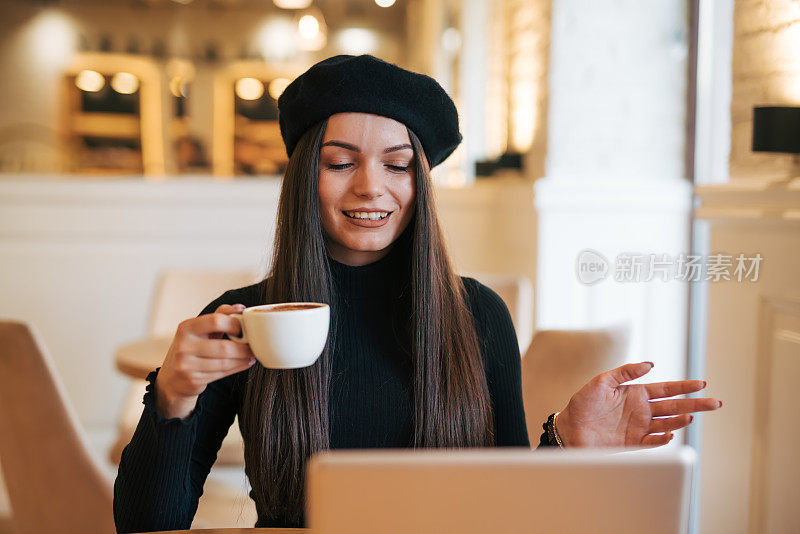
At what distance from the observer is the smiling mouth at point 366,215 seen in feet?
3.93

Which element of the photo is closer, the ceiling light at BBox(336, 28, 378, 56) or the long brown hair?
the long brown hair

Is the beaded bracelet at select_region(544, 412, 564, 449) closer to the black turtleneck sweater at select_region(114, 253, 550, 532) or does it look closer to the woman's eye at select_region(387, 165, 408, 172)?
the black turtleneck sweater at select_region(114, 253, 550, 532)

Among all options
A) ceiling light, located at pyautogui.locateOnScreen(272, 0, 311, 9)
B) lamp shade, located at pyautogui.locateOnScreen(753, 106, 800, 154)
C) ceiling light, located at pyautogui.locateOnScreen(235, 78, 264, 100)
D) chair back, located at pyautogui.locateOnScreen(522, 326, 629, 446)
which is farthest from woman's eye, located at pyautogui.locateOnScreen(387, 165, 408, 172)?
ceiling light, located at pyautogui.locateOnScreen(235, 78, 264, 100)

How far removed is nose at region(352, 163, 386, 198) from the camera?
3.84 ft

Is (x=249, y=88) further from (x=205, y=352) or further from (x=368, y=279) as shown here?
(x=205, y=352)

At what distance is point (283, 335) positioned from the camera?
851 millimetres

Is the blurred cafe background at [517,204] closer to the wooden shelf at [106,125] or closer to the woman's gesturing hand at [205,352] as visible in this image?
the wooden shelf at [106,125]

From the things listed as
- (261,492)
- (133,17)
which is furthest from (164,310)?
(133,17)

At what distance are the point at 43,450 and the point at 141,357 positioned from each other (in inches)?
25.3

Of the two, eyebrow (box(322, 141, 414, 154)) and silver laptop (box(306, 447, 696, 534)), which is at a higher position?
eyebrow (box(322, 141, 414, 154))

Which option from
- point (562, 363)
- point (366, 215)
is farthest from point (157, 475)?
point (562, 363)

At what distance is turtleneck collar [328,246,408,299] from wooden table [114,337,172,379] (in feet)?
2.94

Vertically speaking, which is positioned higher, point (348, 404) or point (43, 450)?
point (348, 404)

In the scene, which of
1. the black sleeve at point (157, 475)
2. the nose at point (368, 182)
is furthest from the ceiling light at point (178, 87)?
the black sleeve at point (157, 475)
